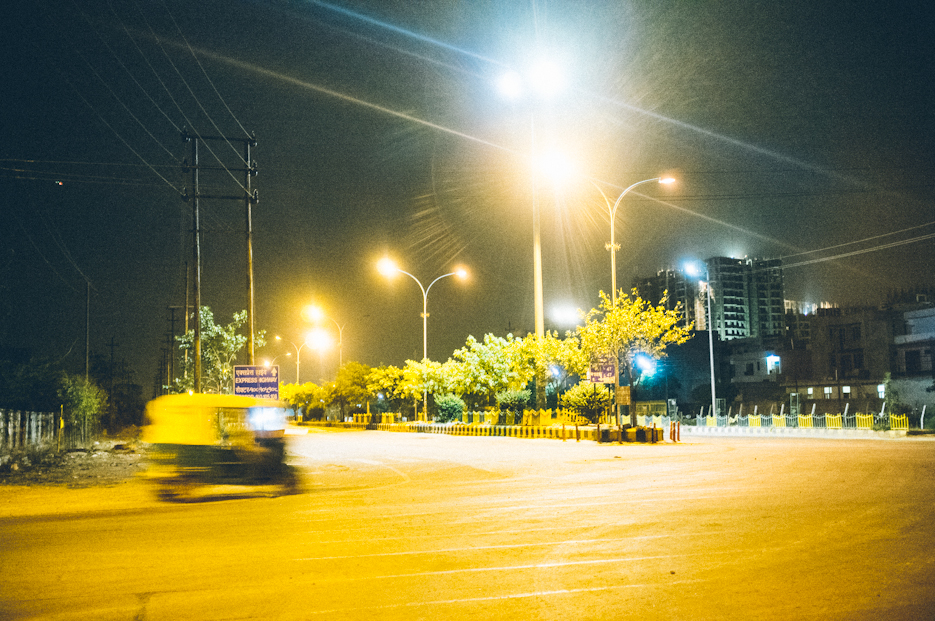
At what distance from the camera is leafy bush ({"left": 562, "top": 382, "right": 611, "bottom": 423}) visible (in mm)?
37594

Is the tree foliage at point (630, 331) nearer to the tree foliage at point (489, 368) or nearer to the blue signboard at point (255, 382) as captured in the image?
the tree foliage at point (489, 368)

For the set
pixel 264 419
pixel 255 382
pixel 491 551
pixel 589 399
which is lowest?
pixel 491 551

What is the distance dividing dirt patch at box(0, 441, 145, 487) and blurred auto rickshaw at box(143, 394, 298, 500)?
5.07 metres

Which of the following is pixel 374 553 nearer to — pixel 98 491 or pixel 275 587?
pixel 275 587

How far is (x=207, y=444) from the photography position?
45.6ft

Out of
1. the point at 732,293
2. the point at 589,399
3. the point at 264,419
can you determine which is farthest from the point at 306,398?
the point at 732,293

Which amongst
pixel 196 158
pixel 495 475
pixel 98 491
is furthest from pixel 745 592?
pixel 196 158

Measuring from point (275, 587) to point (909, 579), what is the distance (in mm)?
5592

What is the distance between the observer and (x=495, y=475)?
17.6 metres

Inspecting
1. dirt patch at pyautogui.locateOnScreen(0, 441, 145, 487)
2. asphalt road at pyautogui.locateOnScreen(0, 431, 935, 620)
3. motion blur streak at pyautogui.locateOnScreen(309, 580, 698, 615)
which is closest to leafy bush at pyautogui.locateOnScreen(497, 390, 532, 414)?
dirt patch at pyautogui.locateOnScreen(0, 441, 145, 487)

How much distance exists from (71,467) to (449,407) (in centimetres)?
3388

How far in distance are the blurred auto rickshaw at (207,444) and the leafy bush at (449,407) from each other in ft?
134

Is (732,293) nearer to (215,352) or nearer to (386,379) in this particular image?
(386,379)

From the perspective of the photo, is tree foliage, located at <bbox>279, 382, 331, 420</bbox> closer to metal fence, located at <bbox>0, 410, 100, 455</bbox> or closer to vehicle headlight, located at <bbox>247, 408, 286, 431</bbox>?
metal fence, located at <bbox>0, 410, 100, 455</bbox>
